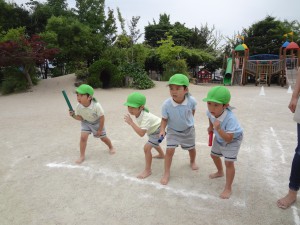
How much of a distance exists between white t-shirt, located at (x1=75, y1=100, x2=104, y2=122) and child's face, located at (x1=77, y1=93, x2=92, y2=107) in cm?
6

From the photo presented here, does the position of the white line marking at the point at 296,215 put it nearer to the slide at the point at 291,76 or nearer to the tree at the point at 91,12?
the slide at the point at 291,76

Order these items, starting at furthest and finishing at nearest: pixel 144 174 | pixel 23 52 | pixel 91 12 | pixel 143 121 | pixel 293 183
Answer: pixel 91 12, pixel 23 52, pixel 144 174, pixel 143 121, pixel 293 183

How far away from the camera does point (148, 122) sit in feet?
10.8

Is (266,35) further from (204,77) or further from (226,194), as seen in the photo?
(226,194)

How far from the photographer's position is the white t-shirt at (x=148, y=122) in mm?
3263

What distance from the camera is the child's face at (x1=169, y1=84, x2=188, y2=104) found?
3.03 m

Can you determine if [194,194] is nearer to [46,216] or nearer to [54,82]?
[46,216]

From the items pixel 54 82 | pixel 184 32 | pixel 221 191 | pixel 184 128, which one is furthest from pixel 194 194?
pixel 184 32

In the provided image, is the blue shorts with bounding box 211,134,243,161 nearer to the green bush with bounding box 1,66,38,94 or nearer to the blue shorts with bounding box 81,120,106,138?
the blue shorts with bounding box 81,120,106,138

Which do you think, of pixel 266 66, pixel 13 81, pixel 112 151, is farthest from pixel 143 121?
pixel 266 66

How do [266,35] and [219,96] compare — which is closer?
[219,96]

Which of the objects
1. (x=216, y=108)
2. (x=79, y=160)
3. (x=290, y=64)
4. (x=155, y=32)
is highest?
(x=155, y=32)

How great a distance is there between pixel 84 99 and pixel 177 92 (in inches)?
57.0

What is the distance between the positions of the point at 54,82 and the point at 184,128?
12.3 meters
